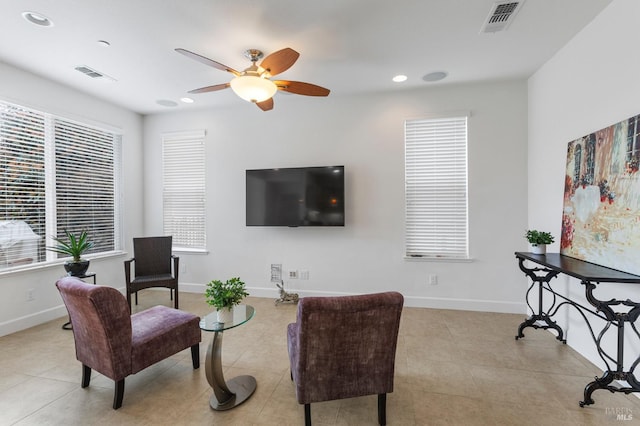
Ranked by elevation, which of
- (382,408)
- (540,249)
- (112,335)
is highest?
(540,249)

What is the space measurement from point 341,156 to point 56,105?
12.1ft

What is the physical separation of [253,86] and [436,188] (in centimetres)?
267

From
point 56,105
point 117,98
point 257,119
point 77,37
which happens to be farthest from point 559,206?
point 56,105

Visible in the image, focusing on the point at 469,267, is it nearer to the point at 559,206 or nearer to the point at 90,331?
the point at 559,206

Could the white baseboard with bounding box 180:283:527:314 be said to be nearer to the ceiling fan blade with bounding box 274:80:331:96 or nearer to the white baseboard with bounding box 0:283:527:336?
the white baseboard with bounding box 0:283:527:336

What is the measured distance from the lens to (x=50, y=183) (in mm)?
3549

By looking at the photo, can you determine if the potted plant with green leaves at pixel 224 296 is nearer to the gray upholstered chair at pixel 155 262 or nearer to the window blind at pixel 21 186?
the gray upholstered chair at pixel 155 262

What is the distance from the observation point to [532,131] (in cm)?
345

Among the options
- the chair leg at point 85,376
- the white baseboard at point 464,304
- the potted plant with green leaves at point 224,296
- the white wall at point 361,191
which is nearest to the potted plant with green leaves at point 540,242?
the white wall at point 361,191

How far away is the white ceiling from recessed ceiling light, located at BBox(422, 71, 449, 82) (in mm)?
95

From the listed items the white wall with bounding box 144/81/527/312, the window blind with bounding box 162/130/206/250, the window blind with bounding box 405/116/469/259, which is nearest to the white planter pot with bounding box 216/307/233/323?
the white wall with bounding box 144/81/527/312

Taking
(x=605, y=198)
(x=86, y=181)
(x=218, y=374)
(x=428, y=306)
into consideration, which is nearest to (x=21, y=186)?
(x=86, y=181)

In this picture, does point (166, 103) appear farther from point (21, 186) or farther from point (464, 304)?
point (464, 304)

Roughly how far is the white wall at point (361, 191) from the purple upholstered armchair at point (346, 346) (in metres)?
2.31
